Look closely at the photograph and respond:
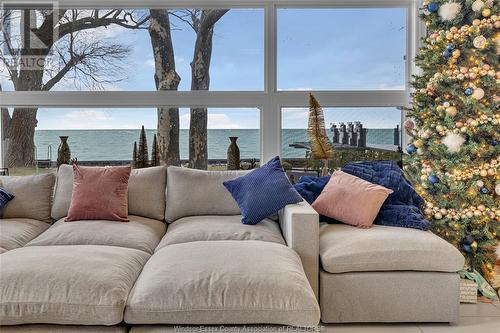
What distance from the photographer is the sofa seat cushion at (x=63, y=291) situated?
217 cm

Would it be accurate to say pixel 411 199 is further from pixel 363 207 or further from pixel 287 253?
pixel 287 253

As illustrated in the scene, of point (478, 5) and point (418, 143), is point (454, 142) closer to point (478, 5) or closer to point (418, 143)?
point (418, 143)

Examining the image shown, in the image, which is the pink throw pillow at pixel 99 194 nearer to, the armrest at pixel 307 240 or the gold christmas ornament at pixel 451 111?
the armrest at pixel 307 240

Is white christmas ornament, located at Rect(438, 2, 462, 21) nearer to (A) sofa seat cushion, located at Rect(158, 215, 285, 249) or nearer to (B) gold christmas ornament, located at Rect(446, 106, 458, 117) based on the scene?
(B) gold christmas ornament, located at Rect(446, 106, 458, 117)

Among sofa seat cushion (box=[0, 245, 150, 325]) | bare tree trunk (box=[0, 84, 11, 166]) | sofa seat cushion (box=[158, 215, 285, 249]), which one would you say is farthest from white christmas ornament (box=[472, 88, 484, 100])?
bare tree trunk (box=[0, 84, 11, 166])

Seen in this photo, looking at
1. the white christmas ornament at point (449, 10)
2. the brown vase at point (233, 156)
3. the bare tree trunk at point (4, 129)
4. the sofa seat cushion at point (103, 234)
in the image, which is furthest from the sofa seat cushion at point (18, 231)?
the white christmas ornament at point (449, 10)

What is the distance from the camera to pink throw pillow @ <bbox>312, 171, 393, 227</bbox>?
11.0 feet

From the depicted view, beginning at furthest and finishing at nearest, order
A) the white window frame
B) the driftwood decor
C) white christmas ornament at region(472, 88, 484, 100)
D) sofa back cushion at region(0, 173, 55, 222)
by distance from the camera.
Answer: the white window frame, the driftwood decor, sofa back cushion at region(0, 173, 55, 222), white christmas ornament at region(472, 88, 484, 100)

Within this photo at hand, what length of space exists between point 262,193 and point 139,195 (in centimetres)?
102

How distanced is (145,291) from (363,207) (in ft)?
5.62

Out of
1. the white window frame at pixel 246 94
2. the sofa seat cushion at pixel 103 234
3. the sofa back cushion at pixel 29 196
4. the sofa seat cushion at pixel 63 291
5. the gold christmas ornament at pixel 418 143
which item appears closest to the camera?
the sofa seat cushion at pixel 63 291

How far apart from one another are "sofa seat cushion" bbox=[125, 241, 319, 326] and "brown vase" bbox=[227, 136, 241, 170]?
86.4 inches

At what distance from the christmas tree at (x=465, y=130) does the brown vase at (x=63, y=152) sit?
3139 mm

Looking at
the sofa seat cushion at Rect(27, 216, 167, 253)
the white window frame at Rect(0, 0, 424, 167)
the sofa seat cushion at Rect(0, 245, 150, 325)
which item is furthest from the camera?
the white window frame at Rect(0, 0, 424, 167)
